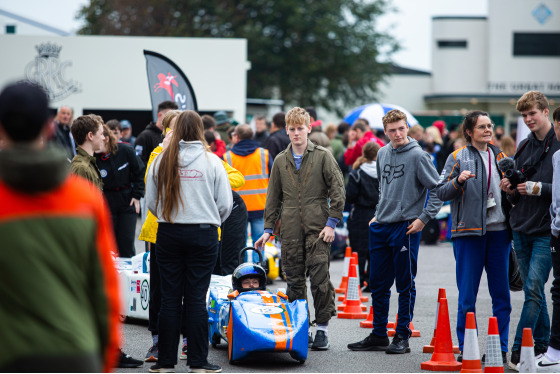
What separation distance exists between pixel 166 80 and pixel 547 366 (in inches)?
270

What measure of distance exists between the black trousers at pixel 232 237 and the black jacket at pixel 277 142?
5.81ft

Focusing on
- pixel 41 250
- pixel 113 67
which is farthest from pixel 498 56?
pixel 41 250

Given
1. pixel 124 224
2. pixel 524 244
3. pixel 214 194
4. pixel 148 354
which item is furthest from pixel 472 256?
pixel 124 224

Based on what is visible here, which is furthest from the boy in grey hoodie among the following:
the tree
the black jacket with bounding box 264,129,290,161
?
the tree

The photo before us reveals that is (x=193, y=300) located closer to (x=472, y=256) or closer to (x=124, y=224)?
(x=472, y=256)

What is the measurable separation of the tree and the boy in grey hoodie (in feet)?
99.8

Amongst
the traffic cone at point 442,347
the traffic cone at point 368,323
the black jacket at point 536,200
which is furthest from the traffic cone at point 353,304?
the black jacket at point 536,200

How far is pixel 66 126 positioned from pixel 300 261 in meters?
6.05

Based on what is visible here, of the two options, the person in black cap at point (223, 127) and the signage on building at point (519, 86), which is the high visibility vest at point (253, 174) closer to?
the person in black cap at point (223, 127)

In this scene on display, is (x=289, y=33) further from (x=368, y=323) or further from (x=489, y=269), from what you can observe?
(x=489, y=269)

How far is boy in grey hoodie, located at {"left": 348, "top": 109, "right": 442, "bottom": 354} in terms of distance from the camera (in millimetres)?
7176

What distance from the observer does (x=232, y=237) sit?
360 inches

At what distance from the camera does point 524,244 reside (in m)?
6.63

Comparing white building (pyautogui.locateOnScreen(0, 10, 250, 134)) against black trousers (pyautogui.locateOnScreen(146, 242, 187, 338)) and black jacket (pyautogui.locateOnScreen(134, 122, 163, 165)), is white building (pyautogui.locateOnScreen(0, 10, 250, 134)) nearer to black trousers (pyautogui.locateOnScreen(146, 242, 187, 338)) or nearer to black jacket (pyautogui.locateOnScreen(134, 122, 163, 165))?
black jacket (pyautogui.locateOnScreen(134, 122, 163, 165))
